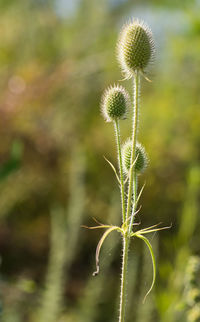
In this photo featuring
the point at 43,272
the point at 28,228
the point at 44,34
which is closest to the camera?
the point at 43,272

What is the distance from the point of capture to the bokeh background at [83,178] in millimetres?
3613

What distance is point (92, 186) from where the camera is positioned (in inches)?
219

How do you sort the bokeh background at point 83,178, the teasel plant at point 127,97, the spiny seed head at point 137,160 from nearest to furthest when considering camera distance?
the teasel plant at point 127,97 < the spiny seed head at point 137,160 < the bokeh background at point 83,178

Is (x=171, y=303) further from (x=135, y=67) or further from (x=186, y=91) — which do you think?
(x=186, y=91)

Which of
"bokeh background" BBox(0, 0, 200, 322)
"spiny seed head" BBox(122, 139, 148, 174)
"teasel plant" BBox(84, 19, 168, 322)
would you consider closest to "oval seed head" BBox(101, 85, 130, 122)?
"teasel plant" BBox(84, 19, 168, 322)

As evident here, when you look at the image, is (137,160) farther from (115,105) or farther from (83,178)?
(83,178)

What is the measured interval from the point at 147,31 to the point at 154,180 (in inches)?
167

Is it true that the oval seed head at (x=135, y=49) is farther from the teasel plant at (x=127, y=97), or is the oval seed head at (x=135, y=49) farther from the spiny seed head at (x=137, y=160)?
the spiny seed head at (x=137, y=160)

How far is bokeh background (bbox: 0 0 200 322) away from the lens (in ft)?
11.9

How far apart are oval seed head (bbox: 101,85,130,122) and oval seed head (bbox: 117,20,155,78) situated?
0.09 metres

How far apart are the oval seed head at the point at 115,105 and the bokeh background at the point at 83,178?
1654 mm

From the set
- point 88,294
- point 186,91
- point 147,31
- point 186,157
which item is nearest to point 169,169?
point 186,157

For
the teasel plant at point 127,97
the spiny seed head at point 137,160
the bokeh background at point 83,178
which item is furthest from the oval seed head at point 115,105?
the bokeh background at point 83,178

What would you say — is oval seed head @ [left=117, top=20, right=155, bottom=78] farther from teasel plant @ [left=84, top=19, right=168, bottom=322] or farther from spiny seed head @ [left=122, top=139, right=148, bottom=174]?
spiny seed head @ [left=122, top=139, right=148, bottom=174]
